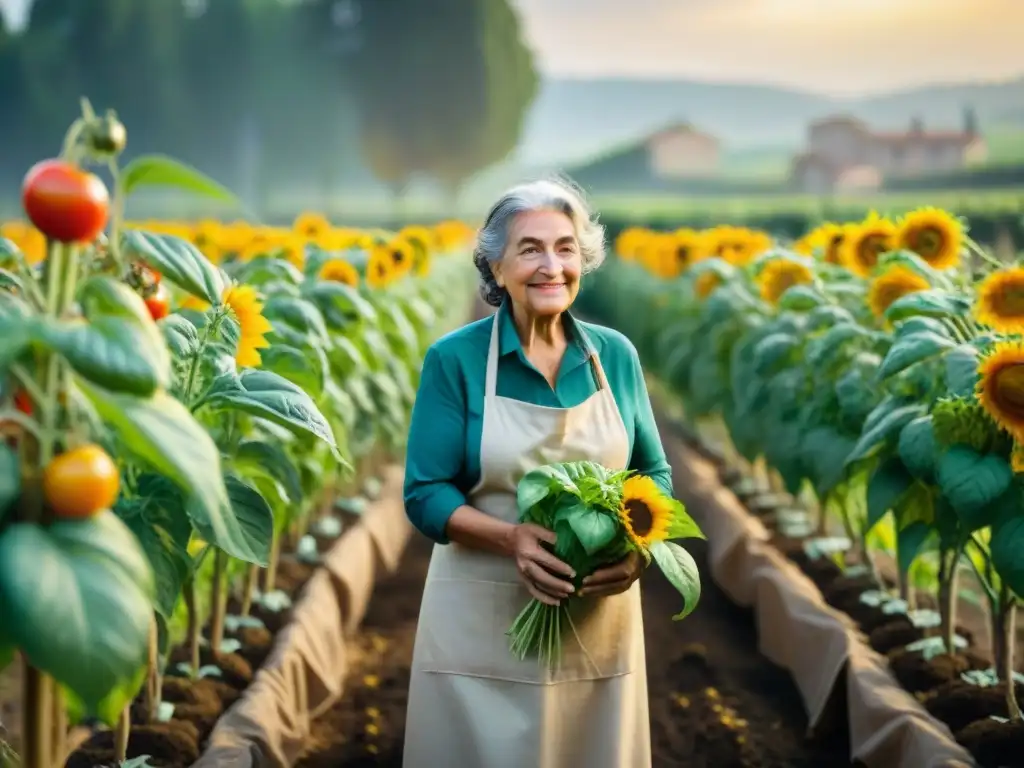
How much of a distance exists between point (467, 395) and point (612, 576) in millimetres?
409

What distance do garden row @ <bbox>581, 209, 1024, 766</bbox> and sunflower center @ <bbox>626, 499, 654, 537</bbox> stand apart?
747 millimetres

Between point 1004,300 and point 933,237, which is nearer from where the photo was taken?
point 1004,300

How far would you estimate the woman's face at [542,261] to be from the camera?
2.12 meters

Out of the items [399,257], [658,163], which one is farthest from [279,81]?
[399,257]

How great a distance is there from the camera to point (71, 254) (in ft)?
4.62

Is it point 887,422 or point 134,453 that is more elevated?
point 887,422

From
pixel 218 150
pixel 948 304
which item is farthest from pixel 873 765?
pixel 218 150

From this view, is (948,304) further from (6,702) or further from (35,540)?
(6,702)

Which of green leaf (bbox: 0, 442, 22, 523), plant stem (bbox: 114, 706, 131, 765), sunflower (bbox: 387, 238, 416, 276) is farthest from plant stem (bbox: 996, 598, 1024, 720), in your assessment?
sunflower (bbox: 387, 238, 416, 276)

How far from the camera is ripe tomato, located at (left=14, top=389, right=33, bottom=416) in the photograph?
1518 millimetres

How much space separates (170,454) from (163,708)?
1668 mm

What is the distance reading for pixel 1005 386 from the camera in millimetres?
2254

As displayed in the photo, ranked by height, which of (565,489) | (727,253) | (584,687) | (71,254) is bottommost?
(584,687)

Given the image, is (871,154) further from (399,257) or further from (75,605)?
(75,605)
